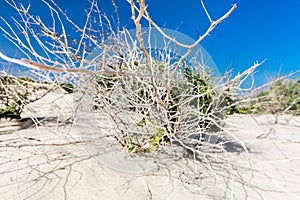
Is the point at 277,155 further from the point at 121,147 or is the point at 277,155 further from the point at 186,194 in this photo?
the point at 121,147

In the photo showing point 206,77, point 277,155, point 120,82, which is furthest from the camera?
point 277,155

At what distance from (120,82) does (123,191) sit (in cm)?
72

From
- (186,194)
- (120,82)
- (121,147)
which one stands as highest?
(120,82)

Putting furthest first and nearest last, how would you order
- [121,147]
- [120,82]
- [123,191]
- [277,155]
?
[277,155], [121,147], [120,82], [123,191]

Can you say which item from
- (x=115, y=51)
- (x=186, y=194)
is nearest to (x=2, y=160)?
(x=115, y=51)

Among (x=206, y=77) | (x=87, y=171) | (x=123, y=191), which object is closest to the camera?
(x=123, y=191)

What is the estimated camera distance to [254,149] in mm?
2424

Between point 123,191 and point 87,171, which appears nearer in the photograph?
point 123,191

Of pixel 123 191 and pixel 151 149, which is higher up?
pixel 151 149

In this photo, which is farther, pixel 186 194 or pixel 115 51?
pixel 115 51

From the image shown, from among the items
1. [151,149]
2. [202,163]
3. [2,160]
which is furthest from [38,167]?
[202,163]

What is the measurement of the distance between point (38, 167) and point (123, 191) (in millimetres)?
614

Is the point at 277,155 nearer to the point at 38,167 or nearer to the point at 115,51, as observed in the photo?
the point at 115,51

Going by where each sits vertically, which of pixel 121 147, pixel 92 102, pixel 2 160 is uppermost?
pixel 92 102
